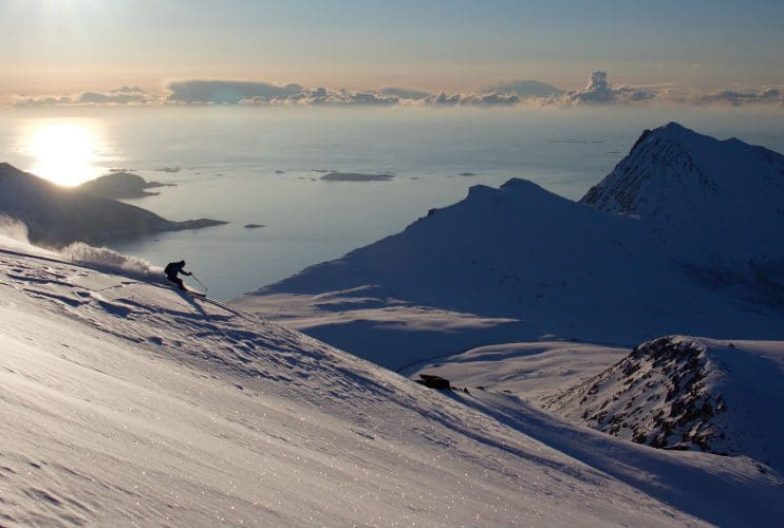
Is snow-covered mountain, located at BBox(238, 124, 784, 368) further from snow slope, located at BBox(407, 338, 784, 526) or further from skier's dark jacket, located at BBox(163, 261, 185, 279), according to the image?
skier's dark jacket, located at BBox(163, 261, 185, 279)

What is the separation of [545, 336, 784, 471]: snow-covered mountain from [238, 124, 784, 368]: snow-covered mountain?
24871 mm

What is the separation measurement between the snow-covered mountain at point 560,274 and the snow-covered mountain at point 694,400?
81.6 ft

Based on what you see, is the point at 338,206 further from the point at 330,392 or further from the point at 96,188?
the point at 330,392

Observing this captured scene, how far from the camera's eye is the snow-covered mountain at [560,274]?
64562 mm

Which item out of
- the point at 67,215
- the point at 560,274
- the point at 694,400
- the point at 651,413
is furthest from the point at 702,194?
the point at 67,215

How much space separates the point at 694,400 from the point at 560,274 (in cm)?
5286

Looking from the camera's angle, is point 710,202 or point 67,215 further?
point 67,215

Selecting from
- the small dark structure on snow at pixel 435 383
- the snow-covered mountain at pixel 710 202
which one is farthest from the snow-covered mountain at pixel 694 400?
the snow-covered mountain at pixel 710 202

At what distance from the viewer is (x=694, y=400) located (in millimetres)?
27344

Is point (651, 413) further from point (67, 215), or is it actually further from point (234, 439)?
point (67, 215)

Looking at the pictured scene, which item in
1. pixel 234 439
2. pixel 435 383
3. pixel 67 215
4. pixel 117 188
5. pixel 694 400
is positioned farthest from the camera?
pixel 117 188

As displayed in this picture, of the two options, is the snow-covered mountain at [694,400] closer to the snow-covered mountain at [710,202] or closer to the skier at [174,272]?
the skier at [174,272]

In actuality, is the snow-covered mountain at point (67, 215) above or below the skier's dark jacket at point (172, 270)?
below

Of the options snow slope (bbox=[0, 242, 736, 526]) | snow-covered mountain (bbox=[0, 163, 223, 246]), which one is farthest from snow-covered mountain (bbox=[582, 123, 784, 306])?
snow-covered mountain (bbox=[0, 163, 223, 246])
